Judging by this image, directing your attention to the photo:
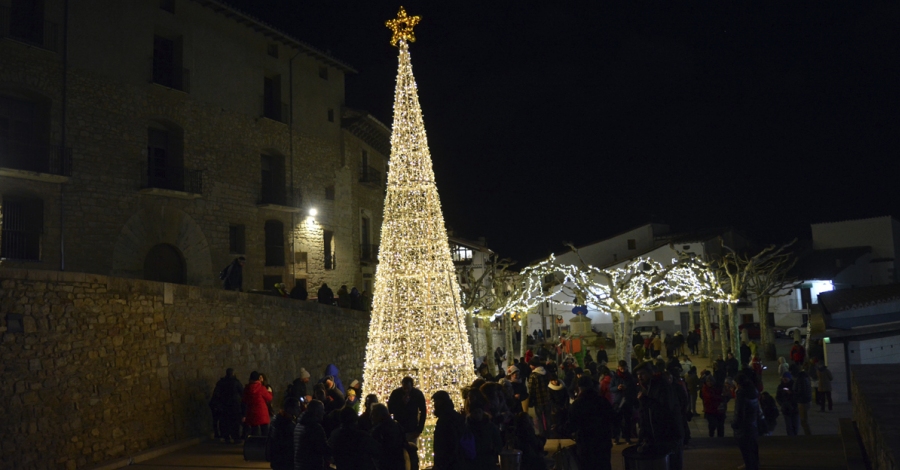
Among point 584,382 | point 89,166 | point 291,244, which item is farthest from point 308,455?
point 291,244

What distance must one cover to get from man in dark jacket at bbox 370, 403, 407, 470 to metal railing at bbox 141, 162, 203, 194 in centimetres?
1647

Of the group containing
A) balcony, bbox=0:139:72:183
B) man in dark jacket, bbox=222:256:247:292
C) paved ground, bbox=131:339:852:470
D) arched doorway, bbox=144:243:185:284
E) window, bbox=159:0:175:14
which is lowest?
paved ground, bbox=131:339:852:470

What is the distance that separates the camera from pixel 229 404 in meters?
13.3

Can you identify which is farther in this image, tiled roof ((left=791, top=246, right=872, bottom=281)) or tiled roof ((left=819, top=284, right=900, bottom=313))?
tiled roof ((left=791, top=246, right=872, bottom=281))

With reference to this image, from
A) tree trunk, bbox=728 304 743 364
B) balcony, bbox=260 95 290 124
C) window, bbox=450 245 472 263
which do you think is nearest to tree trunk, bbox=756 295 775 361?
tree trunk, bbox=728 304 743 364

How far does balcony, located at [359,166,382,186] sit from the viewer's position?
31.7 m

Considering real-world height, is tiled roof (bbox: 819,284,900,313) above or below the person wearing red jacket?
above

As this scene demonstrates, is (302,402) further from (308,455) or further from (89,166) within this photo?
(89,166)

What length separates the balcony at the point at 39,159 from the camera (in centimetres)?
1770

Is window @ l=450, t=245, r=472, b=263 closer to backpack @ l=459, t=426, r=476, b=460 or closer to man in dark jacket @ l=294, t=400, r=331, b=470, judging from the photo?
man in dark jacket @ l=294, t=400, r=331, b=470

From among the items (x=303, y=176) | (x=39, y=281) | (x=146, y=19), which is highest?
(x=146, y=19)

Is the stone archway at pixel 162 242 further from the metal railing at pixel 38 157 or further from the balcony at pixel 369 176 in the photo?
the balcony at pixel 369 176

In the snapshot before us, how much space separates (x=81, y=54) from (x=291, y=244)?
993 centimetres

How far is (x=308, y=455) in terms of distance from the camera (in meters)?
6.99
